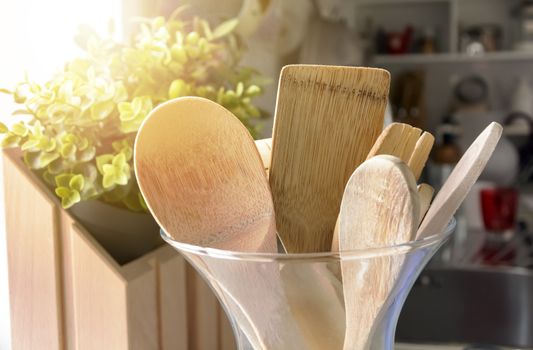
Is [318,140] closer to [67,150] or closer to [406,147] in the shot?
[406,147]

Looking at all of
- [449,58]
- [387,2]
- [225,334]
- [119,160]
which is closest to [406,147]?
[119,160]

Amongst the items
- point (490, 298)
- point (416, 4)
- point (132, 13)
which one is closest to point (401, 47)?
point (416, 4)

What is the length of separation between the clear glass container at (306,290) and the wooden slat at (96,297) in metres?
0.10

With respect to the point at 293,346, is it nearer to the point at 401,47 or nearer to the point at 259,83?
→ the point at 259,83

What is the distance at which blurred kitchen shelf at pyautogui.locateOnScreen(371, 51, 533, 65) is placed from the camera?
8.70 feet

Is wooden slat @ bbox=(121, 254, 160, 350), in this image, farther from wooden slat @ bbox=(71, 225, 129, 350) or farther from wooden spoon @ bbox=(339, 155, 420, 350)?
wooden spoon @ bbox=(339, 155, 420, 350)

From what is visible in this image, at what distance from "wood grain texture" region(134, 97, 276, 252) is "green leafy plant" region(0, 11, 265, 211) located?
10 cm

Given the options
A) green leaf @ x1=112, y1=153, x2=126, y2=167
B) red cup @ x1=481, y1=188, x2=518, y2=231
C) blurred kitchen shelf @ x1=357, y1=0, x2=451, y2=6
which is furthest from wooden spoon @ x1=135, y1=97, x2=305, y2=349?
blurred kitchen shelf @ x1=357, y1=0, x2=451, y2=6

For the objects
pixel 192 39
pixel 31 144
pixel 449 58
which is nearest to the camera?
pixel 31 144

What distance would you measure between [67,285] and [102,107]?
0.11 metres

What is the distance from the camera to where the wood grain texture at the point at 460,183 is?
0.92 feet

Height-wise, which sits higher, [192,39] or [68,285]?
[192,39]

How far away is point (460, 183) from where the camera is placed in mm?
281

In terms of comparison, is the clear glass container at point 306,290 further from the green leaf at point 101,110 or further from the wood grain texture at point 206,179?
the green leaf at point 101,110
